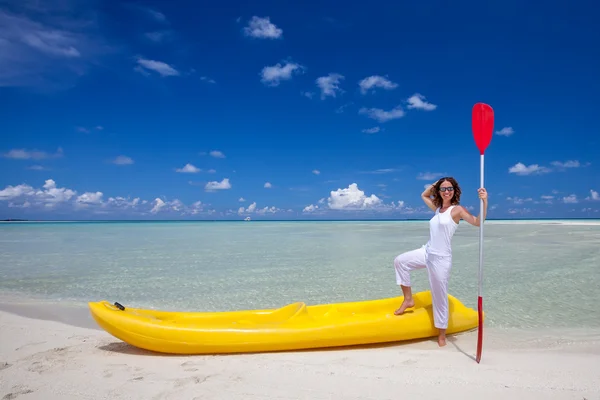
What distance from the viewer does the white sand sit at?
3188mm

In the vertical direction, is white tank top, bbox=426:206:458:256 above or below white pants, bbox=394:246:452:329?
above

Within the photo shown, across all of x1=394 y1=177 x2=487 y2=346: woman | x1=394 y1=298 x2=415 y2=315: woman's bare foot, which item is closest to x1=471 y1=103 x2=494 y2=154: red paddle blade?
x1=394 y1=177 x2=487 y2=346: woman

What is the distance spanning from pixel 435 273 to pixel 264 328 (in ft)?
6.59

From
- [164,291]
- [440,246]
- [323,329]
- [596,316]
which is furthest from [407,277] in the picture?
[164,291]

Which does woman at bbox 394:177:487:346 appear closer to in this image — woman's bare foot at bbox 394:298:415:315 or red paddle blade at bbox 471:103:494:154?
woman's bare foot at bbox 394:298:415:315

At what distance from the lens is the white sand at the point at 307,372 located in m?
3.19

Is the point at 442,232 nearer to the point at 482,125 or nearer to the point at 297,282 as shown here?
the point at 482,125

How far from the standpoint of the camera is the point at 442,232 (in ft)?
13.7

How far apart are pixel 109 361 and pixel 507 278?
8.99 meters

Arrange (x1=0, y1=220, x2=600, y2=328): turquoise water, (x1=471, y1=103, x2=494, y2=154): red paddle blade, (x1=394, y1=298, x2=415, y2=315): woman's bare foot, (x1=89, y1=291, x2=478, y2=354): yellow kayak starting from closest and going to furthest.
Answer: (x1=89, y1=291, x2=478, y2=354): yellow kayak, (x1=471, y1=103, x2=494, y2=154): red paddle blade, (x1=394, y1=298, x2=415, y2=315): woman's bare foot, (x1=0, y1=220, x2=600, y2=328): turquoise water

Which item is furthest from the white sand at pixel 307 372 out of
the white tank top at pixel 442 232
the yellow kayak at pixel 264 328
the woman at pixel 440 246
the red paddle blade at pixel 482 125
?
the red paddle blade at pixel 482 125

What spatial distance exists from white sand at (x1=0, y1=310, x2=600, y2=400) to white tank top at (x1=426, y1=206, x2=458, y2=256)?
3.73 feet

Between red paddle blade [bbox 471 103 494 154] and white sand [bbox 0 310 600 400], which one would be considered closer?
white sand [bbox 0 310 600 400]

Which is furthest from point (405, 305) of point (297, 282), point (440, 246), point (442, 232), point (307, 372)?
point (297, 282)
